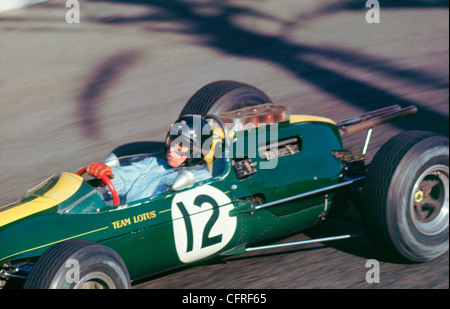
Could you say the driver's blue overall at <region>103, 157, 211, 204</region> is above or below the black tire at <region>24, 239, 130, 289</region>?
above

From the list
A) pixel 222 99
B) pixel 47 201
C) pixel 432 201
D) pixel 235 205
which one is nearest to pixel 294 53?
pixel 222 99

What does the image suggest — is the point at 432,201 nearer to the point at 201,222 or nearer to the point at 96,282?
the point at 201,222

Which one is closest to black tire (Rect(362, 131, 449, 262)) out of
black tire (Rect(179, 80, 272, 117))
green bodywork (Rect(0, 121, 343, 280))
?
green bodywork (Rect(0, 121, 343, 280))

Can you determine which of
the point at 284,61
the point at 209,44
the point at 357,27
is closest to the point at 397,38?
the point at 357,27

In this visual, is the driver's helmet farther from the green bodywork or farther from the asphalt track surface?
the asphalt track surface

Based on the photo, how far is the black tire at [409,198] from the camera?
516 centimetres

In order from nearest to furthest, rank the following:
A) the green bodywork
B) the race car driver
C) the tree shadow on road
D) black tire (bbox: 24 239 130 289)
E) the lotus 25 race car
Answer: black tire (bbox: 24 239 130 289) → the lotus 25 race car → the green bodywork → the race car driver → the tree shadow on road

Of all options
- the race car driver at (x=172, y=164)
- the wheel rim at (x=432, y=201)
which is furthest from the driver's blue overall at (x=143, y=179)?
the wheel rim at (x=432, y=201)

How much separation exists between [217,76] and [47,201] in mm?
5279

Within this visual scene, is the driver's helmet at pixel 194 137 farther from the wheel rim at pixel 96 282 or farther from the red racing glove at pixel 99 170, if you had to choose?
the wheel rim at pixel 96 282

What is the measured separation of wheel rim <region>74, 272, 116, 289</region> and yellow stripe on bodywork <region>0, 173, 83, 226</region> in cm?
63

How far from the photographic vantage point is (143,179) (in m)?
4.99

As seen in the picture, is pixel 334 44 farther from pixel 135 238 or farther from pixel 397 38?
pixel 135 238

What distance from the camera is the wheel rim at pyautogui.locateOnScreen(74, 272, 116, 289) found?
4.00m
